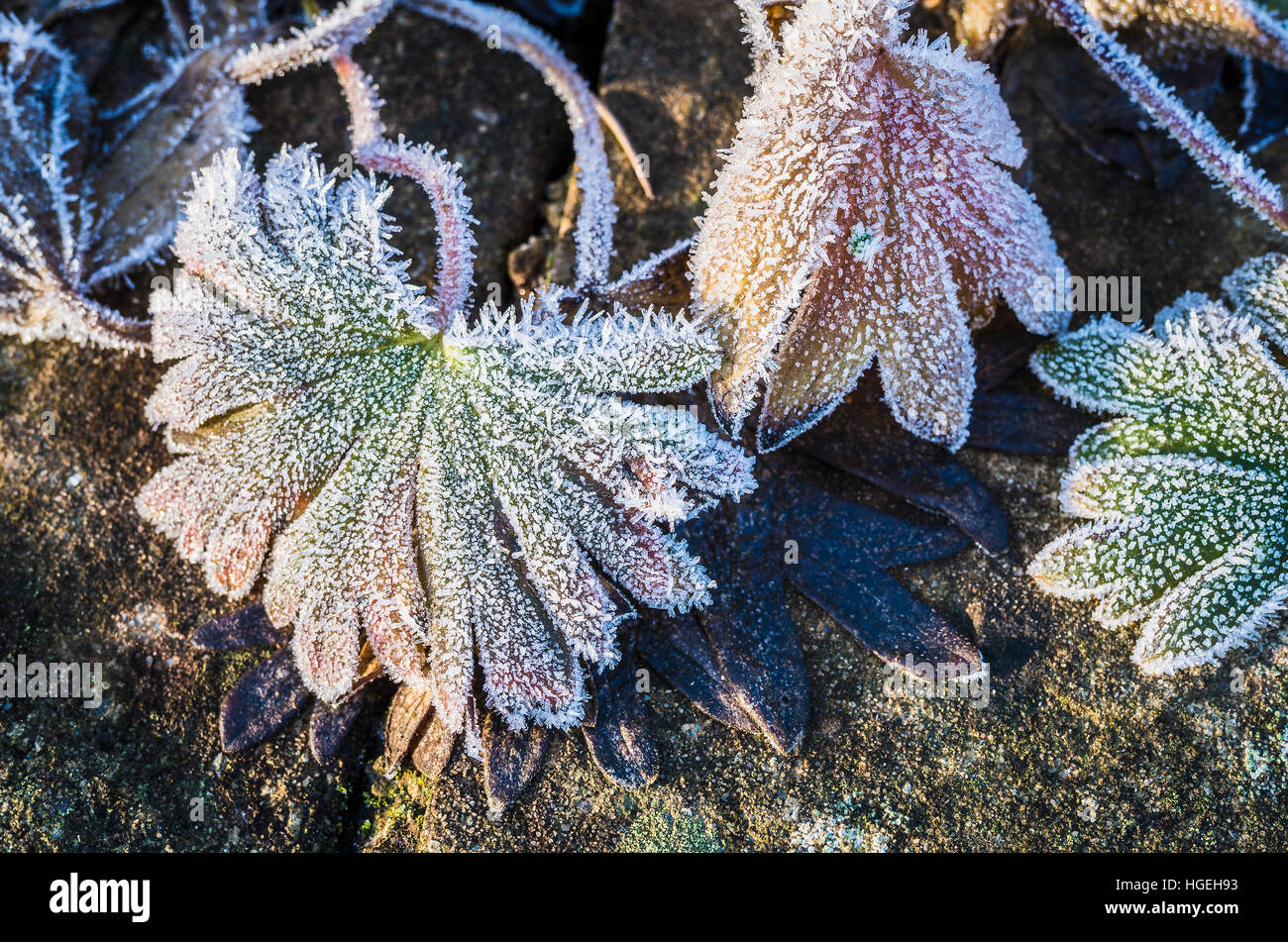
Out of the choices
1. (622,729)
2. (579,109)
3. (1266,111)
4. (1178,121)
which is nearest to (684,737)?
(622,729)

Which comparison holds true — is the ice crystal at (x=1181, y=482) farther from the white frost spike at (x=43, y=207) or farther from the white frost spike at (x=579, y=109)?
the white frost spike at (x=43, y=207)

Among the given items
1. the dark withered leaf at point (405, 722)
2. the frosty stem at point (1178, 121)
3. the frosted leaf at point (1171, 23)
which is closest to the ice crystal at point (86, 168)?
the dark withered leaf at point (405, 722)

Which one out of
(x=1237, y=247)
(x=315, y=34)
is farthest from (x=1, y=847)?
(x=1237, y=247)

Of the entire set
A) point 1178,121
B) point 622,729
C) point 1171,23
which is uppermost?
point 1171,23

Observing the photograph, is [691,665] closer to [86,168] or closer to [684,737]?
[684,737]

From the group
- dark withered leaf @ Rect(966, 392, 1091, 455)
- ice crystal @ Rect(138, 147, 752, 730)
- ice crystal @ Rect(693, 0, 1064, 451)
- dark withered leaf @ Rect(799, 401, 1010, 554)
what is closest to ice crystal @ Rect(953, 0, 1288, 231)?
ice crystal @ Rect(693, 0, 1064, 451)

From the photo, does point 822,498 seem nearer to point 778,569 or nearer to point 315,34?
point 778,569
